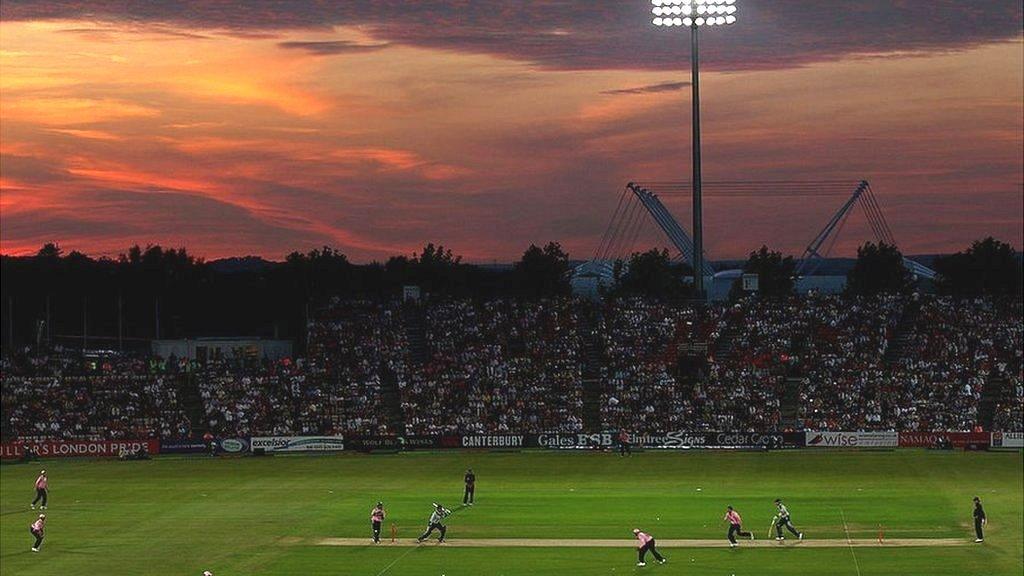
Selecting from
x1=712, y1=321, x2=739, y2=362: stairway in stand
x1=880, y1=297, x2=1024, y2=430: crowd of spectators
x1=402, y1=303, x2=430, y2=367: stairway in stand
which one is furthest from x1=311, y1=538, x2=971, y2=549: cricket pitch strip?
x1=402, y1=303, x2=430, y2=367: stairway in stand

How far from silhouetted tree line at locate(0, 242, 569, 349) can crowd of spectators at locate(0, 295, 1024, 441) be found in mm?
12228

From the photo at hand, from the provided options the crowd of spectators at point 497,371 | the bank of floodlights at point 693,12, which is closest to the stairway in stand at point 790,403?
the crowd of spectators at point 497,371

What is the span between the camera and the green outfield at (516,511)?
40344 millimetres

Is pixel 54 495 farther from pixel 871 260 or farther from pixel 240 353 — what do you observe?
pixel 871 260

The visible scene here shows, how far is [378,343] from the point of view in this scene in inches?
3693

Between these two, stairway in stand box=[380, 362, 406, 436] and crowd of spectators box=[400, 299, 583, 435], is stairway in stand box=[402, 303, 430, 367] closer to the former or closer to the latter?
crowd of spectators box=[400, 299, 583, 435]

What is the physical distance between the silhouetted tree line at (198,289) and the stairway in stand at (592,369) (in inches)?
670

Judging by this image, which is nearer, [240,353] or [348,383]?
[348,383]

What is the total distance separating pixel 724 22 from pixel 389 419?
99.1 ft

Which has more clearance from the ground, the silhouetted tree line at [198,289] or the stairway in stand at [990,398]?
the silhouetted tree line at [198,289]

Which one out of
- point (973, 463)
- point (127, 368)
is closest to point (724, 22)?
point (973, 463)

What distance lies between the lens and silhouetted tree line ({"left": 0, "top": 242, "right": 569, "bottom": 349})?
113250 millimetres

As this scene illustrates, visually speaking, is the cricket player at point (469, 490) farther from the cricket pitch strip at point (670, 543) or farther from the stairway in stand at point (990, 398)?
the stairway in stand at point (990, 398)

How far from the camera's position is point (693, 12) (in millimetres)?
80062
